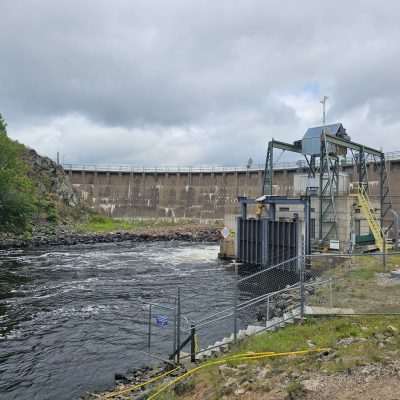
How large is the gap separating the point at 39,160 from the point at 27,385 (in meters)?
62.2

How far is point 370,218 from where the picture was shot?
27.1 metres

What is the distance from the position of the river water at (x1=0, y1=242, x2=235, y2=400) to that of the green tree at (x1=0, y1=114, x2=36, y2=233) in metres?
8.82

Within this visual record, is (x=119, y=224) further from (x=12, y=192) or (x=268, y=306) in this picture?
(x=268, y=306)

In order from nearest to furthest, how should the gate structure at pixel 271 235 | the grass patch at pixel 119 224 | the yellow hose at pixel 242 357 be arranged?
1. the yellow hose at pixel 242 357
2. the gate structure at pixel 271 235
3. the grass patch at pixel 119 224

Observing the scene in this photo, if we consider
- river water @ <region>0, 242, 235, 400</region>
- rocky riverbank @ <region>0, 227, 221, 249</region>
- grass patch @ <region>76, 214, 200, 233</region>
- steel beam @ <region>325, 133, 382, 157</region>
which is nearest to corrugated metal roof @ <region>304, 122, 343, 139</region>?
steel beam @ <region>325, 133, 382, 157</region>

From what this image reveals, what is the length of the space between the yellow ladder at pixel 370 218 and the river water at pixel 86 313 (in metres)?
9.73

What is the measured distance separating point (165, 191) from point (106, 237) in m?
30.1

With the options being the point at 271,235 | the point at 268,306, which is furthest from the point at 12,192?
the point at 268,306

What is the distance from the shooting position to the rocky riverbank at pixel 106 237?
1706 inches

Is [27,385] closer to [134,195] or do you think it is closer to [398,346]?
[398,346]

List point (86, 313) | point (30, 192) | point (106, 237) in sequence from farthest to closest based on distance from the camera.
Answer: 1. point (106, 237)
2. point (30, 192)
3. point (86, 313)

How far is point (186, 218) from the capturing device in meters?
76.5

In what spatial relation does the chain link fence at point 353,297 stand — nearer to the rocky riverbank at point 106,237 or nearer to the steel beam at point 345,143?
the steel beam at point 345,143

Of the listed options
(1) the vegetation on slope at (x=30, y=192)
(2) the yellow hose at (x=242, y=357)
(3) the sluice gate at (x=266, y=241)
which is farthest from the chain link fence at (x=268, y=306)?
(1) the vegetation on slope at (x=30, y=192)
